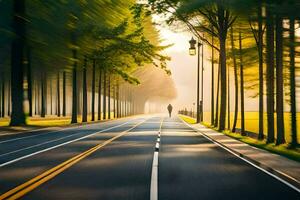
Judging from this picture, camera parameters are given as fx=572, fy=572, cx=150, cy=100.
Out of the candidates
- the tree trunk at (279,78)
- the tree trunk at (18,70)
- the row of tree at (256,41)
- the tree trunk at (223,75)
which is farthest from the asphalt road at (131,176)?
the tree trunk at (223,75)

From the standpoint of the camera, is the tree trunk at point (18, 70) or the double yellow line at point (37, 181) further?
the tree trunk at point (18, 70)

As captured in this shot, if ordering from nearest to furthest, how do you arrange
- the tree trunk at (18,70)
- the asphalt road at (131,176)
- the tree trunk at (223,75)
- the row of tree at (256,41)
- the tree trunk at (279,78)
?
the asphalt road at (131,176), the row of tree at (256,41), the tree trunk at (279,78), the tree trunk at (18,70), the tree trunk at (223,75)

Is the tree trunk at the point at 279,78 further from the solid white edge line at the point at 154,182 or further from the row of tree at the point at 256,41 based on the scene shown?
the solid white edge line at the point at 154,182

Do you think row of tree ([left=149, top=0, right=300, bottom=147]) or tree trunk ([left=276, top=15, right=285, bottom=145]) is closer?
row of tree ([left=149, top=0, right=300, bottom=147])

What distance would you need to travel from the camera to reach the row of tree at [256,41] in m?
13.3

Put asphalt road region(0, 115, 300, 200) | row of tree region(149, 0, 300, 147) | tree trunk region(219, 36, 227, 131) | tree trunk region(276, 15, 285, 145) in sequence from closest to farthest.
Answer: asphalt road region(0, 115, 300, 200), row of tree region(149, 0, 300, 147), tree trunk region(276, 15, 285, 145), tree trunk region(219, 36, 227, 131)

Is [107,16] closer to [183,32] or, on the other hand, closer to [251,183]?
[183,32]

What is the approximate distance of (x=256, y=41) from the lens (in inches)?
1247

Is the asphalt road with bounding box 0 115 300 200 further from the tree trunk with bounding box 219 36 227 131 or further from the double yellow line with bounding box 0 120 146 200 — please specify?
the tree trunk with bounding box 219 36 227 131

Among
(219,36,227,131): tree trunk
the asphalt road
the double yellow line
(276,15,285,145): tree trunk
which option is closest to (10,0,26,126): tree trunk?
(219,36,227,131): tree trunk

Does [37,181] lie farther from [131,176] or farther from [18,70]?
[18,70]

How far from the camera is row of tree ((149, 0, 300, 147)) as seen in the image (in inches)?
524

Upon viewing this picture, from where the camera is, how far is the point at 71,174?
43.1 ft

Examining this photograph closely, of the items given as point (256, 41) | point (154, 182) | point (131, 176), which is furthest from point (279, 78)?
point (154, 182)
